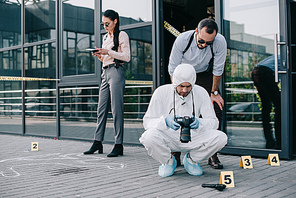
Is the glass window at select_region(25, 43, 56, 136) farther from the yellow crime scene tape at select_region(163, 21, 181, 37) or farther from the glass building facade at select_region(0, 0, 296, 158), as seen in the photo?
the yellow crime scene tape at select_region(163, 21, 181, 37)

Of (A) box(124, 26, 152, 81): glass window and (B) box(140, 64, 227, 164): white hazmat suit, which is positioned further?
(A) box(124, 26, 152, 81): glass window

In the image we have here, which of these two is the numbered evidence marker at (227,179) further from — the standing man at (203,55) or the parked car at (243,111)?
the parked car at (243,111)

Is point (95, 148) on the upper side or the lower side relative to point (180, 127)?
lower

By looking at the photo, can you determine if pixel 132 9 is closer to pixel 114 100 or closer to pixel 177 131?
pixel 114 100

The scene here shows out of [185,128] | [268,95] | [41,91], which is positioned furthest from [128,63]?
[185,128]

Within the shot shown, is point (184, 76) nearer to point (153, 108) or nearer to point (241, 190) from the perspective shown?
point (153, 108)

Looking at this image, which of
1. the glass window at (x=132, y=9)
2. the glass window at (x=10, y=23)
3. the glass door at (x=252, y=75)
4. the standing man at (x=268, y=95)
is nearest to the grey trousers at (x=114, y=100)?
the glass window at (x=132, y=9)

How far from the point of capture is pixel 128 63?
6016 millimetres

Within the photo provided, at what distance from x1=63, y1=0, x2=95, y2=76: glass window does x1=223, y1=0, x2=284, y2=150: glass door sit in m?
2.60

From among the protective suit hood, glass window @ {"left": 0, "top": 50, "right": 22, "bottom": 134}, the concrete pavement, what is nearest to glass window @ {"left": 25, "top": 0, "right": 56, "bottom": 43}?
glass window @ {"left": 0, "top": 50, "right": 22, "bottom": 134}

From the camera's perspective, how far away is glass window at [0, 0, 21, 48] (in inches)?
290

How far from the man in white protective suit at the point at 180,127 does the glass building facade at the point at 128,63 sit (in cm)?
134

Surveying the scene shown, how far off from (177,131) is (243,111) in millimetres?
1712

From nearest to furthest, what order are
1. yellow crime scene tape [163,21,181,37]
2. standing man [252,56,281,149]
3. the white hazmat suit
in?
the white hazmat suit, standing man [252,56,281,149], yellow crime scene tape [163,21,181,37]
